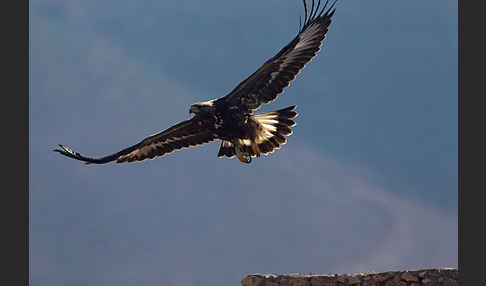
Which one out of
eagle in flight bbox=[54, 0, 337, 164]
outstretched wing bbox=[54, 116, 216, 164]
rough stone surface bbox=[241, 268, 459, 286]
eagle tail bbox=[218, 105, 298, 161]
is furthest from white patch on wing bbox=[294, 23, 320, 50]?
rough stone surface bbox=[241, 268, 459, 286]

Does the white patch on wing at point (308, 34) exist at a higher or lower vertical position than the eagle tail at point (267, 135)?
higher

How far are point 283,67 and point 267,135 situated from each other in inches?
39.9

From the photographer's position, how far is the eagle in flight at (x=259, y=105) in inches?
271

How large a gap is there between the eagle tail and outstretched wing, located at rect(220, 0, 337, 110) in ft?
0.84

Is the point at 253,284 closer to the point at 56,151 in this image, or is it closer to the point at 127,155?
the point at 127,155

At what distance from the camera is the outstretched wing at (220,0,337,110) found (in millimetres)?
6863

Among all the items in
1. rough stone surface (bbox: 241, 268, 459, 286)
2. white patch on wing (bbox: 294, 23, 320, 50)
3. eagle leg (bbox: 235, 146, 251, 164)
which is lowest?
rough stone surface (bbox: 241, 268, 459, 286)

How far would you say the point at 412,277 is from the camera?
612 centimetres

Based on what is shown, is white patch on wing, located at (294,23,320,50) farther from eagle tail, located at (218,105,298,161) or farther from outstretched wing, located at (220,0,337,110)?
eagle tail, located at (218,105,298,161)

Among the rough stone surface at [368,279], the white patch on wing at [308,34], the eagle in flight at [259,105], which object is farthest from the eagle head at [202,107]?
the rough stone surface at [368,279]

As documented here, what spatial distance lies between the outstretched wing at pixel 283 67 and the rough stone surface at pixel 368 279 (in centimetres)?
238

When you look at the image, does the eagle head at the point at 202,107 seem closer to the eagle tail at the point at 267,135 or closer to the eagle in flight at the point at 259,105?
the eagle in flight at the point at 259,105
